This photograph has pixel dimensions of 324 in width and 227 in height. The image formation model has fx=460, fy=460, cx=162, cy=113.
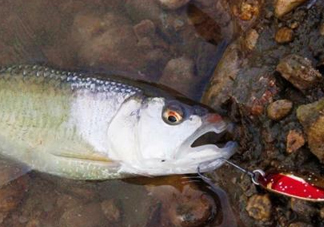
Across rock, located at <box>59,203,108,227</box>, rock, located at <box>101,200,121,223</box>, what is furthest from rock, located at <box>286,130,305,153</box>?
rock, located at <box>59,203,108,227</box>

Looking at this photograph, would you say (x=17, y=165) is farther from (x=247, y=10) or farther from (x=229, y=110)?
(x=247, y=10)

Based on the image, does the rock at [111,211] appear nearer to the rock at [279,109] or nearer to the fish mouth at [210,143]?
the fish mouth at [210,143]

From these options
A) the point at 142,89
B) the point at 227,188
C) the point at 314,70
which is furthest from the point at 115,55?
the point at 314,70

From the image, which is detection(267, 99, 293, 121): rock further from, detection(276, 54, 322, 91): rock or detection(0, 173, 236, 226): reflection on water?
detection(0, 173, 236, 226): reflection on water

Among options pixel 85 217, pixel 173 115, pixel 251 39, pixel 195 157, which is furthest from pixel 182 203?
pixel 251 39

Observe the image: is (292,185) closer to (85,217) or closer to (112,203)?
(112,203)

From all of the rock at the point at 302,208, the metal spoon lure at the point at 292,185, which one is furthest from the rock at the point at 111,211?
the rock at the point at 302,208
